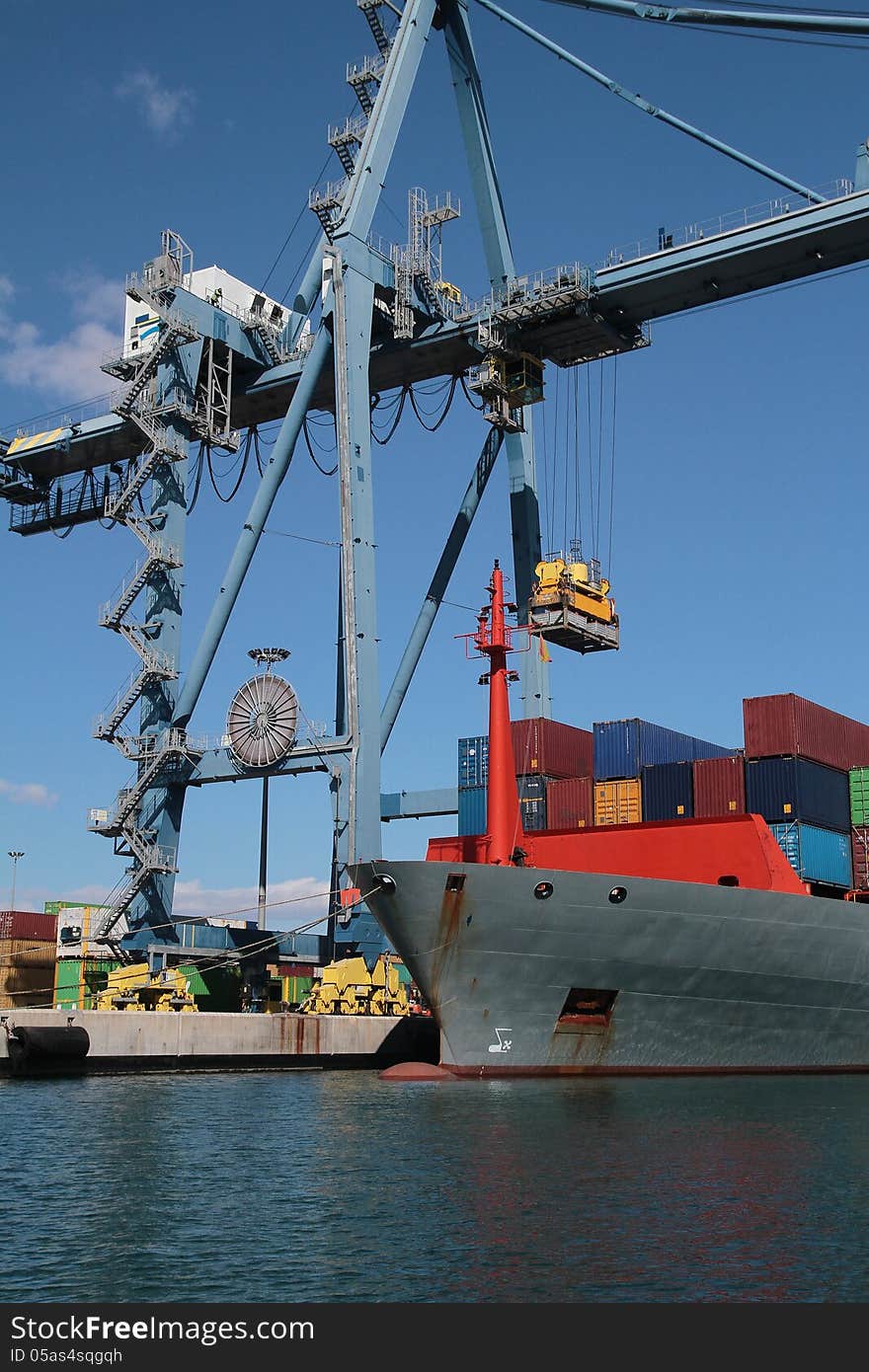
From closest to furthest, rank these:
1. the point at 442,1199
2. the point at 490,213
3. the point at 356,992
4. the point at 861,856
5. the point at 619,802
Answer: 1. the point at 442,1199
2. the point at 861,856
3. the point at 619,802
4. the point at 356,992
5. the point at 490,213

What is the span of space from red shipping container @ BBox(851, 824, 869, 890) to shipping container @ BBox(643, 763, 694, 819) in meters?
4.29

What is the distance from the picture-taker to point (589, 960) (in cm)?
2558

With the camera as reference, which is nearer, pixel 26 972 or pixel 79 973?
pixel 26 972

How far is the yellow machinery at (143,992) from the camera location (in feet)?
115

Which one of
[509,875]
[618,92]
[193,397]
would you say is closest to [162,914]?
[193,397]

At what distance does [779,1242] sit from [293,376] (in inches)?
1455

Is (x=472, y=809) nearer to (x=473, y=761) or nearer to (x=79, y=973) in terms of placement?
(x=473, y=761)

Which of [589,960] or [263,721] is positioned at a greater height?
[263,721]

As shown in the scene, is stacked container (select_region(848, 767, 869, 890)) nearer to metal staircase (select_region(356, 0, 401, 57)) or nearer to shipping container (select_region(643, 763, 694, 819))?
shipping container (select_region(643, 763, 694, 819))

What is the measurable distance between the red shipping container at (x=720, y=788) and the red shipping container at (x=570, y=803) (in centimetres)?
302

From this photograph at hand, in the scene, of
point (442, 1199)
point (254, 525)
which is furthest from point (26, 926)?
point (442, 1199)

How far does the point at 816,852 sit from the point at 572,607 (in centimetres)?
857

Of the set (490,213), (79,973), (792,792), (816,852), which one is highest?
(490,213)

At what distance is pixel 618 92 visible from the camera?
42.8 metres
